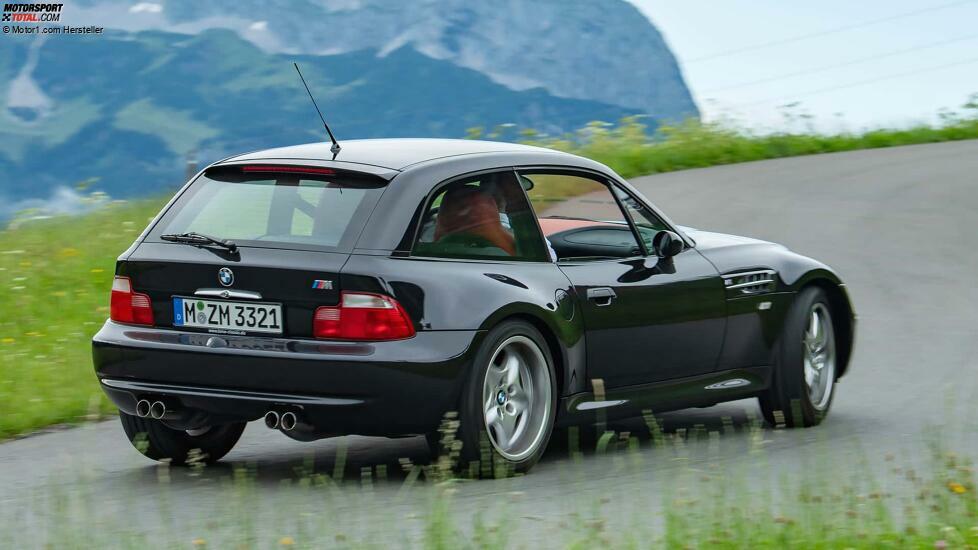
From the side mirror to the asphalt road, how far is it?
988 mm

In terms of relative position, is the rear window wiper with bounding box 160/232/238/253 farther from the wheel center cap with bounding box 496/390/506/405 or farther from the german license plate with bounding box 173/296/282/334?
the wheel center cap with bounding box 496/390/506/405

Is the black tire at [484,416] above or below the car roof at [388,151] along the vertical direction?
below

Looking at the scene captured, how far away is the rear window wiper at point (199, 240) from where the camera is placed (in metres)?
6.86

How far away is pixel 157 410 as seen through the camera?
6.89 meters

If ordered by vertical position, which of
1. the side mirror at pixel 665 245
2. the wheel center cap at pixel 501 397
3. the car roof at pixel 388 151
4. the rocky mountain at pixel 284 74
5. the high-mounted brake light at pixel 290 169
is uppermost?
the rocky mountain at pixel 284 74

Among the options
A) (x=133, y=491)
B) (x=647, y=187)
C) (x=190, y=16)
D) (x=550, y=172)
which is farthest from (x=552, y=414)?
(x=190, y=16)

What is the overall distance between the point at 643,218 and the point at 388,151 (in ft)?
5.06

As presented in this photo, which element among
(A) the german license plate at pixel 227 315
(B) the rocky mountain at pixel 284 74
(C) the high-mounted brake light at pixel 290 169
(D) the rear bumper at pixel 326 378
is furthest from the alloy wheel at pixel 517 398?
(B) the rocky mountain at pixel 284 74

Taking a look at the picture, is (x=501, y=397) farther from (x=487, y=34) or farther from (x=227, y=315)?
(x=487, y=34)

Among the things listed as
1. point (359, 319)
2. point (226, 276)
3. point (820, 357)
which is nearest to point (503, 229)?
point (359, 319)

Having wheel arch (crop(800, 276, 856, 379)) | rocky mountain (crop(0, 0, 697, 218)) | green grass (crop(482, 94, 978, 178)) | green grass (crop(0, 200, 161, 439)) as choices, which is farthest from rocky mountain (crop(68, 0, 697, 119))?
wheel arch (crop(800, 276, 856, 379))

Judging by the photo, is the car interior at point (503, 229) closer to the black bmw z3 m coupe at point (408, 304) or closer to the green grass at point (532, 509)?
the black bmw z3 m coupe at point (408, 304)

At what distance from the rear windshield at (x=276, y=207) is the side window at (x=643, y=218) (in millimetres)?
1636

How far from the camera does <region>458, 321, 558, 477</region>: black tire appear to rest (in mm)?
6715
